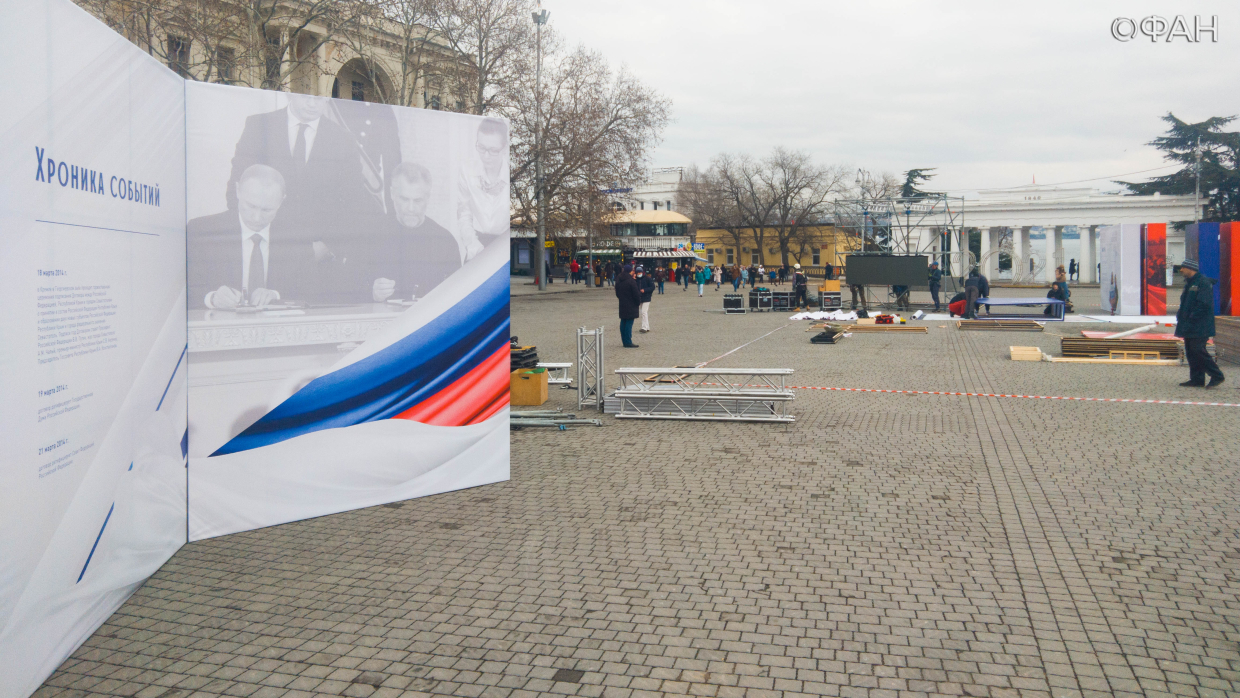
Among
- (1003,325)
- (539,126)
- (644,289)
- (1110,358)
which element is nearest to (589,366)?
(644,289)

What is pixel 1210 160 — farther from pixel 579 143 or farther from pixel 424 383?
pixel 424 383

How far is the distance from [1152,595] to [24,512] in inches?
216

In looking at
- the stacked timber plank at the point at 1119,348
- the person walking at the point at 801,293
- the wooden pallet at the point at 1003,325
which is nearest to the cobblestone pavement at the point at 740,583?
the stacked timber plank at the point at 1119,348

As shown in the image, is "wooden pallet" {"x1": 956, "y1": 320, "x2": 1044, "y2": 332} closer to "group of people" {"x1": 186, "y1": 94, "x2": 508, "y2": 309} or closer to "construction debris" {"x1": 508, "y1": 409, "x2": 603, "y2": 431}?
"construction debris" {"x1": 508, "y1": 409, "x2": 603, "y2": 431}

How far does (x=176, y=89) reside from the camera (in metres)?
5.32

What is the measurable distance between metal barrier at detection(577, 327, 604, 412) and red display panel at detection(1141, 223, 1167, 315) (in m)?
22.3

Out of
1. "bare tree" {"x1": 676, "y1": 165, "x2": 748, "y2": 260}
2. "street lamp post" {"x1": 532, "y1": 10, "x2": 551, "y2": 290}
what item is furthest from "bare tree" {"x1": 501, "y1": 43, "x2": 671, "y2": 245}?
"bare tree" {"x1": 676, "y1": 165, "x2": 748, "y2": 260}

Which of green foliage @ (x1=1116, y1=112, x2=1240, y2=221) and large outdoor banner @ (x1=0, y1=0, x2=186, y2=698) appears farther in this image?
green foliage @ (x1=1116, y1=112, x2=1240, y2=221)

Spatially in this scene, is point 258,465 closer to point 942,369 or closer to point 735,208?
point 942,369

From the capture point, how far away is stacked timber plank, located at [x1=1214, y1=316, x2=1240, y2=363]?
15.4 m

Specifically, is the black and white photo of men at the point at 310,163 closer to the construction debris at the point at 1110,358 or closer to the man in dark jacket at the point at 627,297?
the man in dark jacket at the point at 627,297

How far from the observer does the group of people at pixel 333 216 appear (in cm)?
574

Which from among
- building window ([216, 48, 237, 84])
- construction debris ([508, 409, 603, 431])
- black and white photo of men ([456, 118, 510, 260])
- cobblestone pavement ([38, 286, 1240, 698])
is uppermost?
building window ([216, 48, 237, 84])

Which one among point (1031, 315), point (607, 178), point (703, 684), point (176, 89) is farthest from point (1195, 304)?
point (607, 178)
